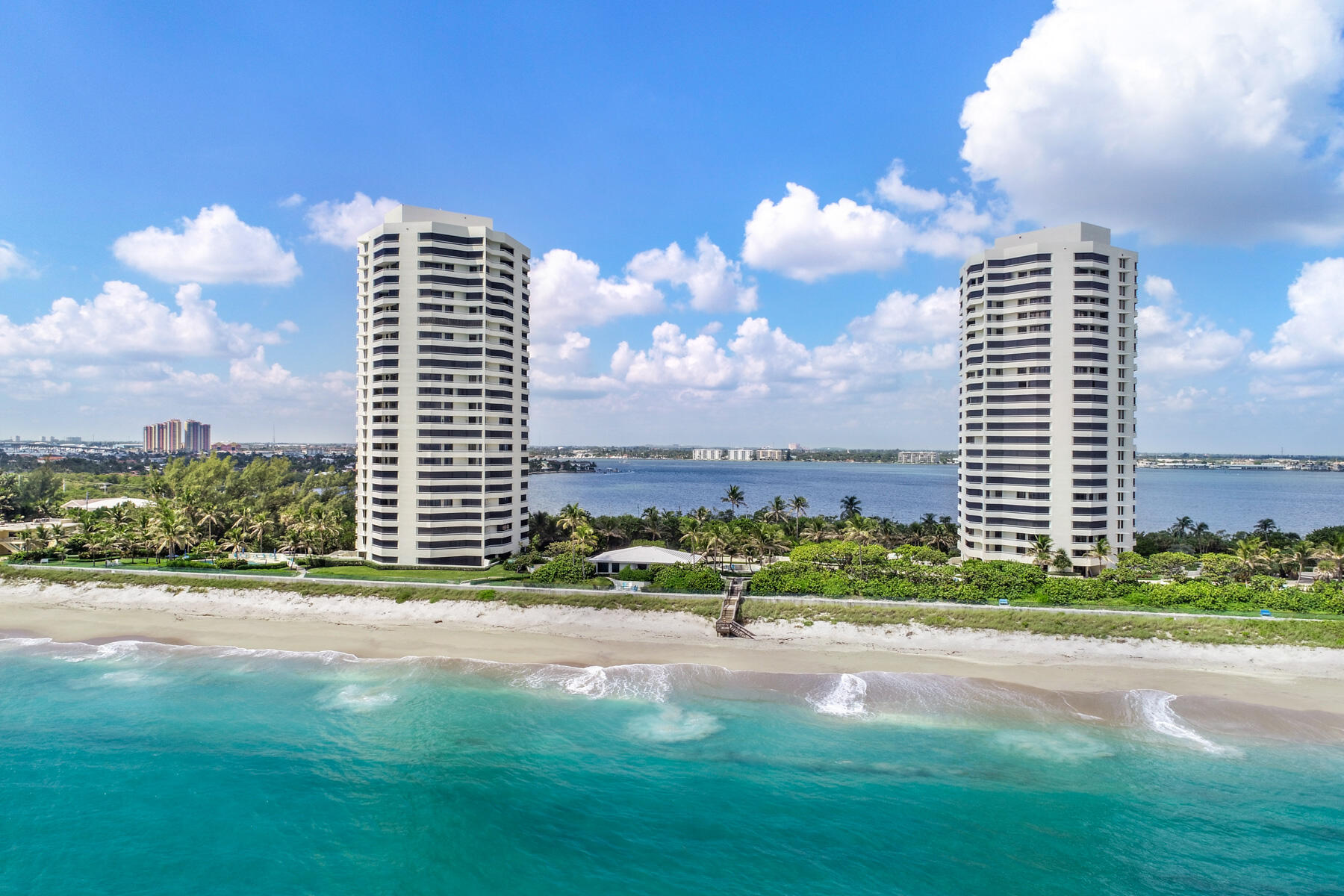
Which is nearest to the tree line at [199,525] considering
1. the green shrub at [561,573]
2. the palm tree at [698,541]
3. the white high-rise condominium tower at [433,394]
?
the white high-rise condominium tower at [433,394]

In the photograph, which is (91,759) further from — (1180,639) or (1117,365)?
(1117,365)

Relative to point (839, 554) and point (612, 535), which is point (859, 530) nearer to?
point (839, 554)

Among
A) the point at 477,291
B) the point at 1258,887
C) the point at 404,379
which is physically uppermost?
the point at 477,291

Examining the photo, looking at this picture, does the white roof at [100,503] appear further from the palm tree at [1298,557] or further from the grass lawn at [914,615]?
the palm tree at [1298,557]

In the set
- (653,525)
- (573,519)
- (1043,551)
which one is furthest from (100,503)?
(1043,551)

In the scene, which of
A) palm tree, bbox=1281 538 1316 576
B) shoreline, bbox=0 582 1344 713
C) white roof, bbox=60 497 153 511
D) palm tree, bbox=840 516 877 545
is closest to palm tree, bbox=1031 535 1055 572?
shoreline, bbox=0 582 1344 713

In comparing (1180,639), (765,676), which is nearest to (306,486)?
(765,676)
